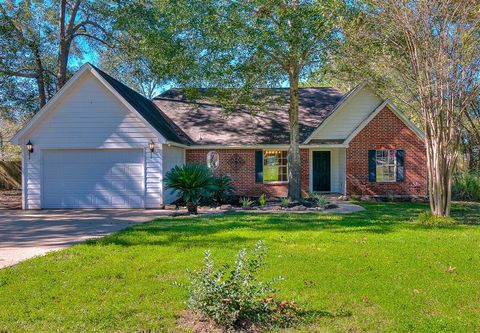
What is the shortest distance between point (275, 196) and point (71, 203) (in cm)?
843

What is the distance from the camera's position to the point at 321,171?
64.0 feet

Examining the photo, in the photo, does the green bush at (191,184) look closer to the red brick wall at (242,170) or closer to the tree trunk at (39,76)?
the red brick wall at (242,170)

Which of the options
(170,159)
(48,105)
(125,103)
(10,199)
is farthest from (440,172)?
(10,199)

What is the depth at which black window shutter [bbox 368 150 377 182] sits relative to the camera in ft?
59.4

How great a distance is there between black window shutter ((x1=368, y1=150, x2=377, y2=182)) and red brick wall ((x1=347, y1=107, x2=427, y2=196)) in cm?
14

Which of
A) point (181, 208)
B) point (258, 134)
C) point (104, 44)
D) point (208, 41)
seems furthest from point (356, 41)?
point (104, 44)

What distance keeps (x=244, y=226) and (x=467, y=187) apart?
42.1 feet

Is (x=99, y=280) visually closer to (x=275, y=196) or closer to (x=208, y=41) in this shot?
(x=208, y=41)

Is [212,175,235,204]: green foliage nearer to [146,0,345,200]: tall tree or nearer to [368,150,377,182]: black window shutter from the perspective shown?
[146,0,345,200]: tall tree

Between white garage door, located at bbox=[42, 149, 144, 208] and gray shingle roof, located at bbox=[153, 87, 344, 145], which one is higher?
gray shingle roof, located at bbox=[153, 87, 344, 145]

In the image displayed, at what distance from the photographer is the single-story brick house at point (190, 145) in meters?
15.3

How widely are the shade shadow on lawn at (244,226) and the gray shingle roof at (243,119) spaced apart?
21.2ft

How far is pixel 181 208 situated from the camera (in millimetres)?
15398

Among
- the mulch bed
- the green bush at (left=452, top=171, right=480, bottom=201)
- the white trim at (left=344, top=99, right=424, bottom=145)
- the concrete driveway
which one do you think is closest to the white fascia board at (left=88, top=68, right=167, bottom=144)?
the concrete driveway
